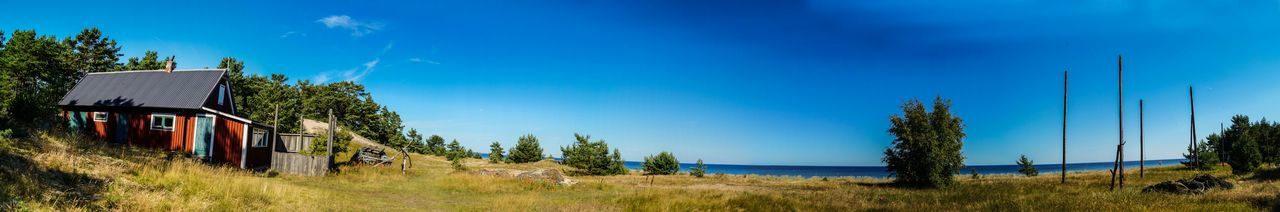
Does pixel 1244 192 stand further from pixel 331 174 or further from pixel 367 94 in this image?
pixel 367 94

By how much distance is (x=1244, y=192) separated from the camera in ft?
67.5

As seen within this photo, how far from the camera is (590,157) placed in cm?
4744

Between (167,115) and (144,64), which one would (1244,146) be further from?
(144,64)

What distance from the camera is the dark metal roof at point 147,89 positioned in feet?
98.8

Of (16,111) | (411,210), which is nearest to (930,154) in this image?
(411,210)

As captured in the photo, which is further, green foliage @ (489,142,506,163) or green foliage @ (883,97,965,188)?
green foliage @ (489,142,506,163)

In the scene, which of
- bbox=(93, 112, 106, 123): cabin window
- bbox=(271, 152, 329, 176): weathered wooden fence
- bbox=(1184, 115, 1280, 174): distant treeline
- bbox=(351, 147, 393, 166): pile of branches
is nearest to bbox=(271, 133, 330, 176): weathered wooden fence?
bbox=(271, 152, 329, 176): weathered wooden fence

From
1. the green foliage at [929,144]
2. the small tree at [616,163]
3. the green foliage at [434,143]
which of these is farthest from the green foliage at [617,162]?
the green foliage at [434,143]

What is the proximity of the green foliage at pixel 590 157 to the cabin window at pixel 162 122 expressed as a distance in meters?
26.1

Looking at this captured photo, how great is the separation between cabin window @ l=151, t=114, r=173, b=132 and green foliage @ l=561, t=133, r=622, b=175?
85.6ft

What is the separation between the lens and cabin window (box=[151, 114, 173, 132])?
29.5 m

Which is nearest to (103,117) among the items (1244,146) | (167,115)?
(167,115)

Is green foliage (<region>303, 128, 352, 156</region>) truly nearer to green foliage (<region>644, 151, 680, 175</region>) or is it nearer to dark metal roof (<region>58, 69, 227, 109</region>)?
dark metal roof (<region>58, 69, 227, 109</region>)

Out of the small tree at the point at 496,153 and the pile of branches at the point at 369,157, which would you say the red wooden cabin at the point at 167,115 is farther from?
the small tree at the point at 496,153
